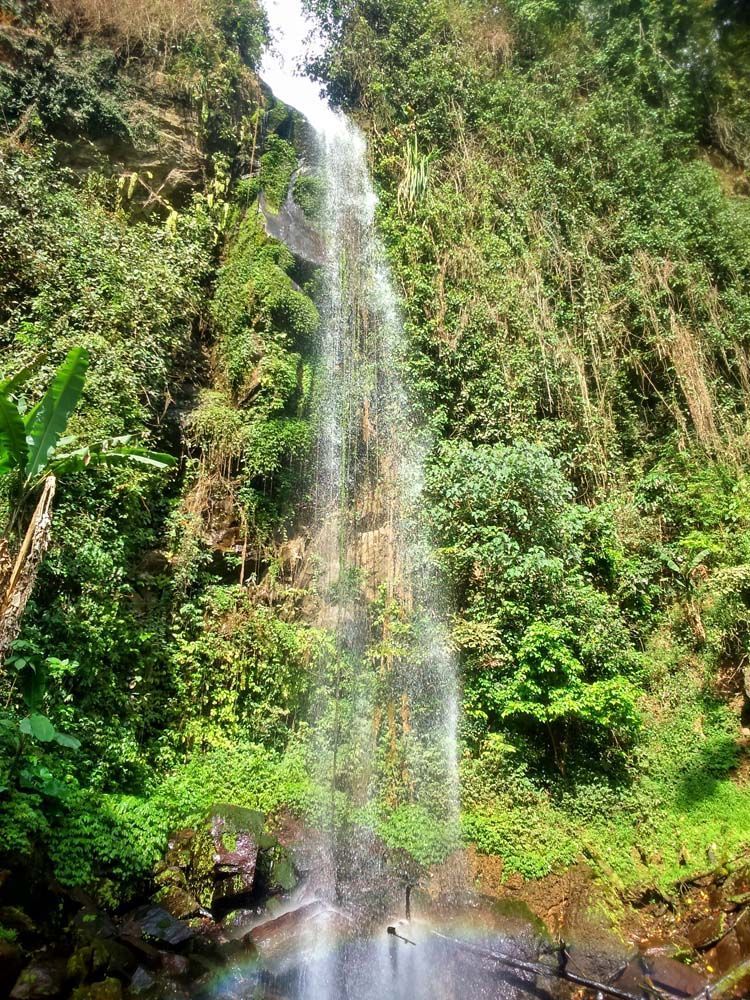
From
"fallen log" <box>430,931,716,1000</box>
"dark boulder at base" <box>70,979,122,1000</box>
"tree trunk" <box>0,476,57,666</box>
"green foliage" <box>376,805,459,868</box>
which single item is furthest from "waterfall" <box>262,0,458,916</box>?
"tree trunk" <box>0,476,57,666</box>

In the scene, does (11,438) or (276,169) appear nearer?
(11,438)

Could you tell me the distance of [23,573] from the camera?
489cm

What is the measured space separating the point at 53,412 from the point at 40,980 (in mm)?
4209

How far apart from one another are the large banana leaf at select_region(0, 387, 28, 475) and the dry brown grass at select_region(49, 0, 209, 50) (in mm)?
10062

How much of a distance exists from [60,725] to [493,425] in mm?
7332

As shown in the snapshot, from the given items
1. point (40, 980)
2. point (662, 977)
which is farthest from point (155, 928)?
point (662, 977)

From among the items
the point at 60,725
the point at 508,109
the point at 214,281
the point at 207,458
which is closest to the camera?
the point at 60,725

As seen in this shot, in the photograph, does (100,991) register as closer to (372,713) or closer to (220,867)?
(220,867)

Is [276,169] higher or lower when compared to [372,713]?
higher

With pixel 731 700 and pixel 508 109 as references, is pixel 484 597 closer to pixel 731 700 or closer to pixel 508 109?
pixel 731 700

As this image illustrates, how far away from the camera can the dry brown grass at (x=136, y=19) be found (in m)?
11.2

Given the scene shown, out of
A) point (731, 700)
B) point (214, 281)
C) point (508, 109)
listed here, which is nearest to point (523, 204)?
point (508, 109)

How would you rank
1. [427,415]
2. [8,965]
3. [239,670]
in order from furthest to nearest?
[427,415], [239,670], [8,965]

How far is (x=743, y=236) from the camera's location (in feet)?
40.3
